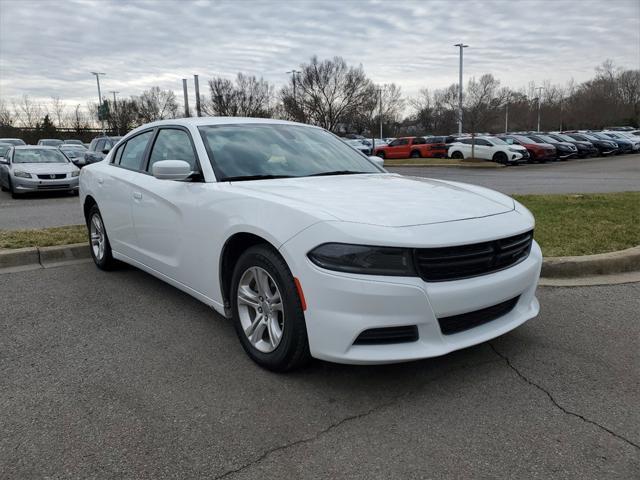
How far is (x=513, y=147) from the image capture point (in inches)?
1056

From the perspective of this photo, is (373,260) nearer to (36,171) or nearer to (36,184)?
(36,184)

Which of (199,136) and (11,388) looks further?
(199,136)

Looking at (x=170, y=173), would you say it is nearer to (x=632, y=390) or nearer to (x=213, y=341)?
(x=213, y=341)

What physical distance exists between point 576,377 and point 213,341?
2.36 meters

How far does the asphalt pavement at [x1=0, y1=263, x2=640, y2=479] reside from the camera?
2.38 m

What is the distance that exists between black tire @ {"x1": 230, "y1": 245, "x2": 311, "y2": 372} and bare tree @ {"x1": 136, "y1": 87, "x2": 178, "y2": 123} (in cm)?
6135

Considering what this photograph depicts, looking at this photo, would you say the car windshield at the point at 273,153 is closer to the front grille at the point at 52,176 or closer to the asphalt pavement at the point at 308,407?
the asphalt pavement at the point at 308,407

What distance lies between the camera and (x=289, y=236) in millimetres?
2918

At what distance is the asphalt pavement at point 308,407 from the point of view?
7.82 feet

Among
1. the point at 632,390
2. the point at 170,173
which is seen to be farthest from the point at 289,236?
the point at 632,390

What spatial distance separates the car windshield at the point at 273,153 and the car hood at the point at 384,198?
0.21 meters

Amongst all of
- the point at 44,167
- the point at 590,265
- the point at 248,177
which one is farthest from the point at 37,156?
the point at 590,265

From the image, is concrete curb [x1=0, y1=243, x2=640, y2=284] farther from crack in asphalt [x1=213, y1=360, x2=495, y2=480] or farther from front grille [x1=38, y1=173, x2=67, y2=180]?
front grille [x1=38, y1=173, x2=67, y2=180]

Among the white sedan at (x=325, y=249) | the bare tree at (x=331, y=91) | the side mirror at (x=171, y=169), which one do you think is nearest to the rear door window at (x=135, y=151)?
the white sedan at (x=325, y=249)
